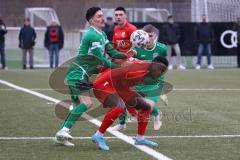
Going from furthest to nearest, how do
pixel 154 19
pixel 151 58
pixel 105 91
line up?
pixel 154 19 → pixel 151 58 → pixel 105 91

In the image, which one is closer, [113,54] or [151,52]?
[113,54]

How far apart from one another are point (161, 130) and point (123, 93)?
1.47 metres

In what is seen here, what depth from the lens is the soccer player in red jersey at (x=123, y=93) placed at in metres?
9.62

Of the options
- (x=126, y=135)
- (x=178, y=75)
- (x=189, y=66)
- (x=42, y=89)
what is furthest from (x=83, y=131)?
(x=189, y=66)

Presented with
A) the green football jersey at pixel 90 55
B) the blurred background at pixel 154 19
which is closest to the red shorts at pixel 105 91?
the green football jersey at pixel 90 55

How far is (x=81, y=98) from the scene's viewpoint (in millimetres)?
9859

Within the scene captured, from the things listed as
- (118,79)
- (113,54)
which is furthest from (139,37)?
(118,79)

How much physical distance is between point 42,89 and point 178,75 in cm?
694

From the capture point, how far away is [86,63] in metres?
9.86

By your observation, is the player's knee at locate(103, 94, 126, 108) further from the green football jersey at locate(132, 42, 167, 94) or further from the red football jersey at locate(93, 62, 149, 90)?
the green football jersey at locate(132, 42, 167, 94)

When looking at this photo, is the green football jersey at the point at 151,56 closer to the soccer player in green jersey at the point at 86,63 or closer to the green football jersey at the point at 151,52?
the green football jersey at the point at 151,52

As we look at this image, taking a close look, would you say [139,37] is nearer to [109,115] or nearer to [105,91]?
[105,91]

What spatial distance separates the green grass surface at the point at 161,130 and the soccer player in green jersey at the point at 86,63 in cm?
31

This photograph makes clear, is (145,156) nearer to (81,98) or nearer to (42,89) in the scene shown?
(81,98)
